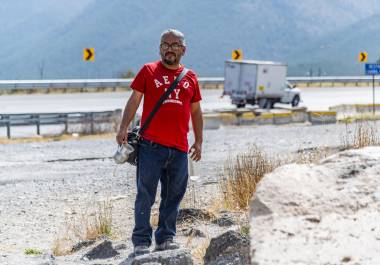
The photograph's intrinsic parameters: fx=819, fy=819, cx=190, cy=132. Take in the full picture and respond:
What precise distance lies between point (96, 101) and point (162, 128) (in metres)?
39.1

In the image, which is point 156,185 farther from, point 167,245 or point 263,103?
point 263,103

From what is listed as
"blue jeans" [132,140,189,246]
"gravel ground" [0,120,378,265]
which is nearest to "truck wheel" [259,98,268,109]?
"gravel ground" [0,120,378,265]

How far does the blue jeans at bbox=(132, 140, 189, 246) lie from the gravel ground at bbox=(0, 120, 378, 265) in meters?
0.74

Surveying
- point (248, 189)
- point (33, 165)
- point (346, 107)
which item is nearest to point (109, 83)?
point (346, 107)

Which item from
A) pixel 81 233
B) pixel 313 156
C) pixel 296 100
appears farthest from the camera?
pixel 296 100

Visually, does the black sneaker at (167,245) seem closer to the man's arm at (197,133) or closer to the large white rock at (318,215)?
the man's arm at (197,133)

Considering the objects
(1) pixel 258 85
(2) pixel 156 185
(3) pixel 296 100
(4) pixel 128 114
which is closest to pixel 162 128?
(4) pixel 128 114

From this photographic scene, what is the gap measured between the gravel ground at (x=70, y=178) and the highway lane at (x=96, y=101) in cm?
1659

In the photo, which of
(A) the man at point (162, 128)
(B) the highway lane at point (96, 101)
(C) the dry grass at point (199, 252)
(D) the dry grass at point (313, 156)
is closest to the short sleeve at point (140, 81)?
(A) the man at point (162, 128)

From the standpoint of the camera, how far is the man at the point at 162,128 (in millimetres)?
6176

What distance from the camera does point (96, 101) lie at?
45.0 metres

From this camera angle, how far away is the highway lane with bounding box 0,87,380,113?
3966 cm

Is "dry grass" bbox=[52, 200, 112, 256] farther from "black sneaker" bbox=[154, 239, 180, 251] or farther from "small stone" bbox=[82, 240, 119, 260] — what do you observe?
"black sneaker" bbox=[154, 239, 180, 251]

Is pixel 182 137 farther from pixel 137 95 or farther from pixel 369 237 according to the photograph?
pixel 369 237
